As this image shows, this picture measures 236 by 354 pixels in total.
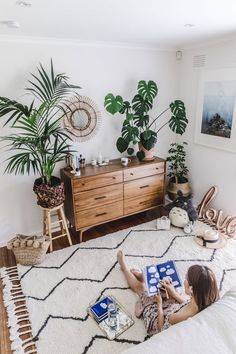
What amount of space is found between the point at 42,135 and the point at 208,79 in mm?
2140

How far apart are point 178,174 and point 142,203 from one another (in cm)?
79

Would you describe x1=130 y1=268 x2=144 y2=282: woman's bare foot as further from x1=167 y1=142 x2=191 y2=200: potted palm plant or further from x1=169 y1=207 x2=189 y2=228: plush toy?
x1=167 y1=142 x2=191 y2=200: potted palm plant

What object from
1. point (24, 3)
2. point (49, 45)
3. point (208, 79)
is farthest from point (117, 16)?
point (208, 79)

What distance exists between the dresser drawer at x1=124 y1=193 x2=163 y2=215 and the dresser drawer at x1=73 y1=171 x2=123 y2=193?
0.35 meters

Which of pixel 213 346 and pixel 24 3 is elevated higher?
pixel 24 3

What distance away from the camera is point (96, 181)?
2840mm

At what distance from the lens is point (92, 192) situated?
2.85 meters

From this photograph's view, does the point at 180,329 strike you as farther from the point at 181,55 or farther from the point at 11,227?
the point at 181,55

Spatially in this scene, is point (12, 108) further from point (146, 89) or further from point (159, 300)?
point (159, 300)

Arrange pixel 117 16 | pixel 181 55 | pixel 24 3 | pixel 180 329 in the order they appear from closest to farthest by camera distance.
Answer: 1. pixel 180 329
2. pixel 24 3
3. pixel 117 16
4. pixel 181 55

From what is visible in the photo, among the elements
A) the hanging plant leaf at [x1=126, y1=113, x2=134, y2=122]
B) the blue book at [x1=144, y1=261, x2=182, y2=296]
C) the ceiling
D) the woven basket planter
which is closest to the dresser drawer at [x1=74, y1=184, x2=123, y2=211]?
the woven basket planter

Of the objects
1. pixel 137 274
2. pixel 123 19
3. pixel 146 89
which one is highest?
pixel 123 19

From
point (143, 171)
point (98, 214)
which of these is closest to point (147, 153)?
point (143, 171)

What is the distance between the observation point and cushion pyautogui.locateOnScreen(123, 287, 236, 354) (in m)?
1.06
